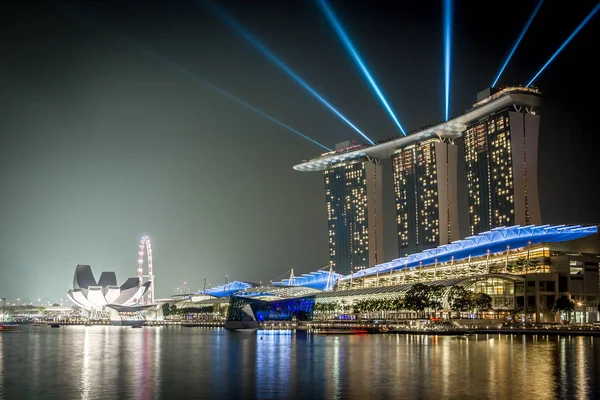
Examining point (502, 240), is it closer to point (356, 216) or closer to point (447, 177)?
point (447, 177)

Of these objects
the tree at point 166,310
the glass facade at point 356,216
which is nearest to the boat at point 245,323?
the glass facade at point 356,216

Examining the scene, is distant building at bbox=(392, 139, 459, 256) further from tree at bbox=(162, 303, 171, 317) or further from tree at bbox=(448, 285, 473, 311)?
tree at bbox=(162, 303, 171, 317)

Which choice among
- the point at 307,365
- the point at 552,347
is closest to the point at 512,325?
the point at 552,347

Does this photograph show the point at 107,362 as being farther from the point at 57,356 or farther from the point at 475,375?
the point at 475,375

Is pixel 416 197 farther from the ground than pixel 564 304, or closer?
farther from the ground

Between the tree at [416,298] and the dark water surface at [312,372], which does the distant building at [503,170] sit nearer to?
the tree at [416,298]

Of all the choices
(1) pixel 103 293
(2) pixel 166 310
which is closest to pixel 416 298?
(2) pixel 166 310

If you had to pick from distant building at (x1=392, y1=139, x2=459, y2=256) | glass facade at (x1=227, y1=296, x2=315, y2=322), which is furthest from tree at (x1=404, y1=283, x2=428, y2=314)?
distant building at (x1=392, y1=139, x2=459, y2=256)
